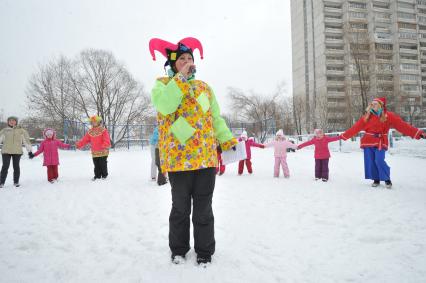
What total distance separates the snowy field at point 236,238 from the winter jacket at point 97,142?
2228 millimetres

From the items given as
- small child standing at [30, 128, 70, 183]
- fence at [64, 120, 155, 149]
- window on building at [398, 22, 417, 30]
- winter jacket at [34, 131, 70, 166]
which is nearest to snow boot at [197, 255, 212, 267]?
small child standing at [30, 128, 70, 183]

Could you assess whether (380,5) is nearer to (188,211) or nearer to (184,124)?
(184,124)

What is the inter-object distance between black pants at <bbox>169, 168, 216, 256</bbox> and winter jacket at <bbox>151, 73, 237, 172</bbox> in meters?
0.13

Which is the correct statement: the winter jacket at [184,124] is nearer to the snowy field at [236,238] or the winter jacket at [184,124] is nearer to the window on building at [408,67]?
the snowy field at [236,238]

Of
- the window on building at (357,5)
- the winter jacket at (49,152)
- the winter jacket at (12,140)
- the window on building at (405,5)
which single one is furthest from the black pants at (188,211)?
the window on building at (405,5)

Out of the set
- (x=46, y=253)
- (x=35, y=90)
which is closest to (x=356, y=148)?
(x=46, y=253)

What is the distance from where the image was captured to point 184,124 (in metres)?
2.09

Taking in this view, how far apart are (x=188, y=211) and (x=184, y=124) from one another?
0.78 meters

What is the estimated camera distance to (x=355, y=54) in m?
19.5

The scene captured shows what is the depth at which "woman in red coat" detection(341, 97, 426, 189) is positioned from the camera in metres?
4.99

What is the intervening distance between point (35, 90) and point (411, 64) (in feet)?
245

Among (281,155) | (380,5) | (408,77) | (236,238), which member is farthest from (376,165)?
(380,5)

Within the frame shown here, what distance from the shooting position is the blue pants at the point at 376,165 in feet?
16.4

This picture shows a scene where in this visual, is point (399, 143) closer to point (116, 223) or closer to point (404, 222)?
point (404, 222)
